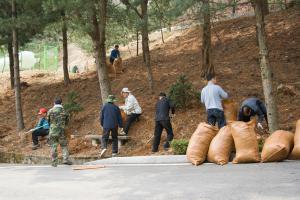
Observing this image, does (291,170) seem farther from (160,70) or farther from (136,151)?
(160,70)

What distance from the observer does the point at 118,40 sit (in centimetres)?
3212

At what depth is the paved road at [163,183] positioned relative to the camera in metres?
7.86

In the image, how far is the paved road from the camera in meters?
7.86

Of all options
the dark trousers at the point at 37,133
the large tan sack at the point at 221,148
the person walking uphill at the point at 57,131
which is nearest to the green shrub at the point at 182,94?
the person walking uphill at the point at 57,131

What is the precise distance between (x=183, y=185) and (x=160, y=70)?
1380cm

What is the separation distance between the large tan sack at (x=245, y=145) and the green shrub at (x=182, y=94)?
5.37 metres

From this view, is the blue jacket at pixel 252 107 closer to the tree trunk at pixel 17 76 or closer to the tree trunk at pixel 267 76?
the tree trunk at pixel 267 76

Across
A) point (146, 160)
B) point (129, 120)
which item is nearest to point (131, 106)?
point (129, 120)

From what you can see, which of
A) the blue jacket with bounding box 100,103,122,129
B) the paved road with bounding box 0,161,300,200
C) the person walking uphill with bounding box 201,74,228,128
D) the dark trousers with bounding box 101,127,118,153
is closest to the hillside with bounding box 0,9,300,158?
the dark trousers with bounding box 101,127,118,153

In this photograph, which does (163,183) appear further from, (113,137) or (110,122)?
(113,137)

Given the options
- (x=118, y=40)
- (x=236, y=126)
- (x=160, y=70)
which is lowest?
(x=236, y=126)

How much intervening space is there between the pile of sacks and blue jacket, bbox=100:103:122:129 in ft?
10.3

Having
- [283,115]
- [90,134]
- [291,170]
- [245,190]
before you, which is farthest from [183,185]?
[90,134]

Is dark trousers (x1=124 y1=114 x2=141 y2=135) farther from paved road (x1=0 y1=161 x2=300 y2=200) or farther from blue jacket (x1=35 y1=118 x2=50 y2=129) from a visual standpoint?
paved road (x1=0 y1=161 x2=300 y2=200)
